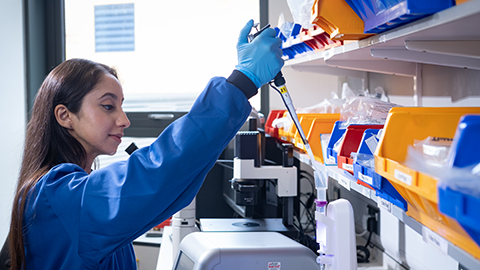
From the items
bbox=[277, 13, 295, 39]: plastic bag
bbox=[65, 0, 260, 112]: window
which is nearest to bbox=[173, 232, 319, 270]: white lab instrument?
bbox=[277, 13, 295, 39]: plastic bag

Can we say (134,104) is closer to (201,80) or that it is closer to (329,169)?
(201,80)

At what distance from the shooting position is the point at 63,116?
132 centimetres

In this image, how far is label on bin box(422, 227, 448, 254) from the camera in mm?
644

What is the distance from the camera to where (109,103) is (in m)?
1.33

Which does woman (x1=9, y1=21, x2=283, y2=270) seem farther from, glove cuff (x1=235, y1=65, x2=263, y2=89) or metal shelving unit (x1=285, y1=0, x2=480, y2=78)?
metal shelving unit (x1=285, y1=0, x2=480, y2=78)

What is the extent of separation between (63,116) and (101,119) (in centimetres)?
12

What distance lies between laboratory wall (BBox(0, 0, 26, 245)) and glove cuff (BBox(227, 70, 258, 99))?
2417 millimetres

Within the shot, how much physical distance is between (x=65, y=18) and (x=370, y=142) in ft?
10.4

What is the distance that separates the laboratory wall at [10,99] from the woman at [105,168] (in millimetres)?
1868

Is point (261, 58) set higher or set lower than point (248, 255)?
higher

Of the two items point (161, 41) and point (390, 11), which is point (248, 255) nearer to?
point (390, 11)

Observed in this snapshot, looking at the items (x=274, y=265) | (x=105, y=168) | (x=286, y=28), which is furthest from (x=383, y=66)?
(x=105, y=168)

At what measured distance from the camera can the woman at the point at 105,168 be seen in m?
0.98

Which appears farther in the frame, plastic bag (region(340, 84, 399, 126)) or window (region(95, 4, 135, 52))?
window (region(95, 4, 135, 52))
